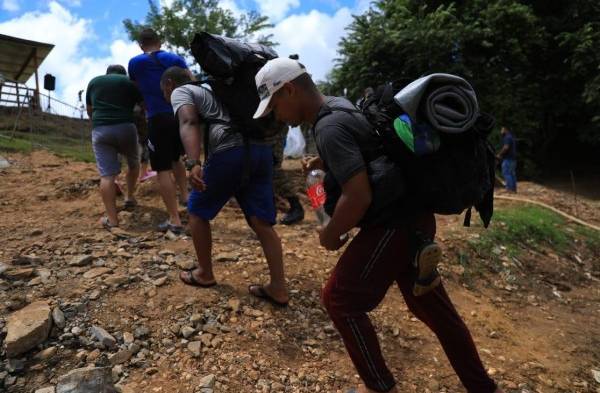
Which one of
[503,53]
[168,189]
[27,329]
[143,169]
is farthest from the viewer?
[503,53]

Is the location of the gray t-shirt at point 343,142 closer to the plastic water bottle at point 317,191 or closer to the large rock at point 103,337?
the plastic water bottle at point 317,191

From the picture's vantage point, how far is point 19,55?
11.2 m

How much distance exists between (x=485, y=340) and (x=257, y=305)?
68.0 inches

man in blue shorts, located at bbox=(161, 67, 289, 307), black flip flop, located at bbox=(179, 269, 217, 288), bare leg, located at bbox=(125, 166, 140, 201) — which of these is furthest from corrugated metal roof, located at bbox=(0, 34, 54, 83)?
black flip flop, located at bbox=(179, 269, 217, 288)

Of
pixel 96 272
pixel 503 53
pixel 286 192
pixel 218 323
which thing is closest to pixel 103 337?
pixel 218 323

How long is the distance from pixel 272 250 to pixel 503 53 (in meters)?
12.2

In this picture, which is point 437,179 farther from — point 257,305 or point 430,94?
point 257,305

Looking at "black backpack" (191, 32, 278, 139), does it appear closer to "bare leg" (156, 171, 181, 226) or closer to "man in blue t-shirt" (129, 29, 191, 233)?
"man in blue t-shirt" (129, 29, 191, 233)

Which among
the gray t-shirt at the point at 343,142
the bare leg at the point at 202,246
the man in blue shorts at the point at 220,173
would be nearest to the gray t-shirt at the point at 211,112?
the man in blue shorts at the point at 220,173

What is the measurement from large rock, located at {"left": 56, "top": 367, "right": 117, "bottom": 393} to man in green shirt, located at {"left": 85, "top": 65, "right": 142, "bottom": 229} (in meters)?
2.28

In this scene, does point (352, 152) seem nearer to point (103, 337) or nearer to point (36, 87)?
point (103, 337)

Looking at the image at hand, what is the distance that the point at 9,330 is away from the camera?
2.53 m

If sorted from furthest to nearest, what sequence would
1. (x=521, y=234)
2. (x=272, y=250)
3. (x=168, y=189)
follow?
1. (x=521, y=234)
2. (x=168, y=189)
3. (x=272, y=250)

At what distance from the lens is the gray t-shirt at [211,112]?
9.21 feet
